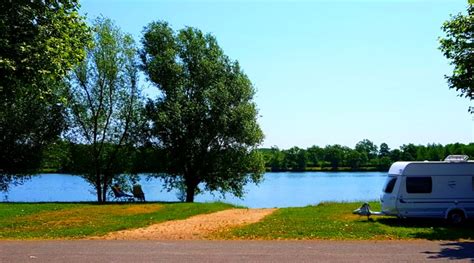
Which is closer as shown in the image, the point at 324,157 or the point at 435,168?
the point at 435,168

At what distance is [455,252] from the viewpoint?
1387 cm

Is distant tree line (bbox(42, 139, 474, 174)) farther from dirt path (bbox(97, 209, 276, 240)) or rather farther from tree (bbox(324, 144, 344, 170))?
dirt path (bbox(97, 209, 276, 240))

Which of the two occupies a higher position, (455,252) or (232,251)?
(232,251)

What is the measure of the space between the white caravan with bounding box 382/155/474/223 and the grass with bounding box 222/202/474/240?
456 mm

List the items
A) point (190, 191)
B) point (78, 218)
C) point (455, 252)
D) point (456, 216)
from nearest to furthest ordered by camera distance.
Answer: point (455, 252)
point (456, 216)
point (78, 218)
point (190, 191)

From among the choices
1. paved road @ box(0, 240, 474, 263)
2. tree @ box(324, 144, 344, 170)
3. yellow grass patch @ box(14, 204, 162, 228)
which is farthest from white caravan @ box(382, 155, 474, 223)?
tree @ box(324, 144, 344, 170)

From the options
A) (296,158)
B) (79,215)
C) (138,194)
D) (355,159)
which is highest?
(296,158)

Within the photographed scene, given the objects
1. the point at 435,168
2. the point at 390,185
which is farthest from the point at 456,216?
the point at 390,185

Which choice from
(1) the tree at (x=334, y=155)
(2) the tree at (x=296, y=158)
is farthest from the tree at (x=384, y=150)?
(2) the tree at (x=296, y=158)

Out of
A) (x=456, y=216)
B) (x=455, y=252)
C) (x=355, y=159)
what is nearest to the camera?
(x=455, y=252)

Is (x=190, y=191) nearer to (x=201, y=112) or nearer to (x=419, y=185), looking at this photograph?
(x=201, y=112)

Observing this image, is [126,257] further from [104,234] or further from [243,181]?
[243,181]

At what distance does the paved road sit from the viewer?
12.8 m

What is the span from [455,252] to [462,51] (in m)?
9.03
